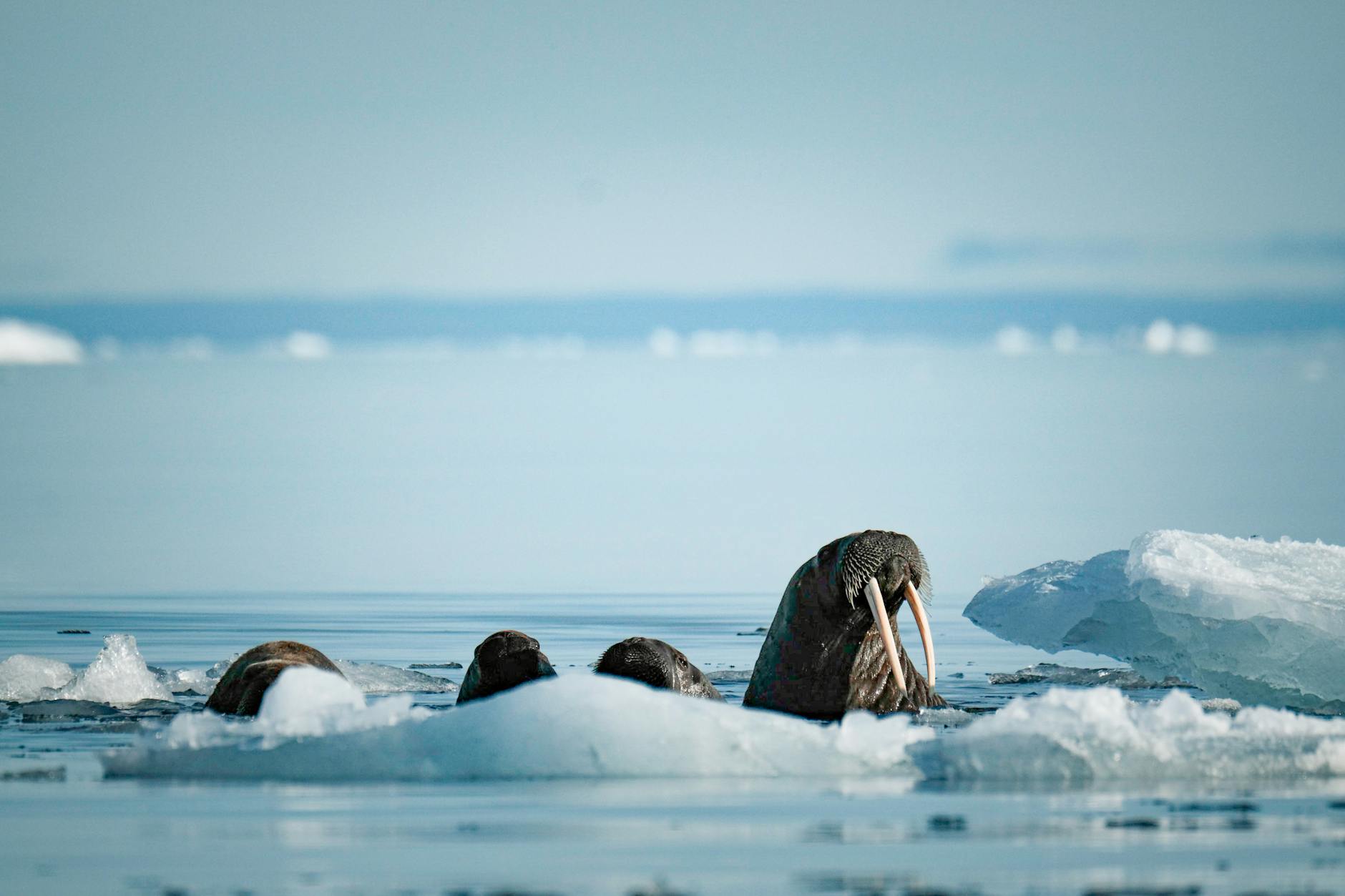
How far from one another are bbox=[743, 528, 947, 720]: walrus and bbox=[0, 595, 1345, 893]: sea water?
3.11 metres

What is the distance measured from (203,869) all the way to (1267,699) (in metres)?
10.9

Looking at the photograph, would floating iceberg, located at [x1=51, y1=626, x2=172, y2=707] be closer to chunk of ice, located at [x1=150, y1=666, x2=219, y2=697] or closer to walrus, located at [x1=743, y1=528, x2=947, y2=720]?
chunk of ice, located at [x1=150, y1=666, x2=219, y2=697]

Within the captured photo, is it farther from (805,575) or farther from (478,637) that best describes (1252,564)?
(478,637)

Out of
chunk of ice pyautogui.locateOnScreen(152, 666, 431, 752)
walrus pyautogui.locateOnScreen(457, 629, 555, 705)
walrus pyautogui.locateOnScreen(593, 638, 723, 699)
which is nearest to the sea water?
chunk of ice pyautogui.locateOnScreen(152, 666, 431, 752)

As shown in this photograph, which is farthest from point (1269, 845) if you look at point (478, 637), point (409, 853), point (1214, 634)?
point (478, 637)

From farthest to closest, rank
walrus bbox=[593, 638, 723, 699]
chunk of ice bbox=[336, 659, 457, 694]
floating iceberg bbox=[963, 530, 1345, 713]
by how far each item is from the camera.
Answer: chunk of ice bbox=[336, 659, 457, 694], floating iceberg bbox=[963, 530, 1345, 713], walrus bbox=[593, 638, 723, 699]

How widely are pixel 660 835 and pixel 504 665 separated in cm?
563

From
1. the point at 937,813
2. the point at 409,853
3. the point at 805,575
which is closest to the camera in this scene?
the point at 409,853

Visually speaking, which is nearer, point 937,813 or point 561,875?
point 561,875

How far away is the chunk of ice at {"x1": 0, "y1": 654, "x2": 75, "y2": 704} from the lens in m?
13.0

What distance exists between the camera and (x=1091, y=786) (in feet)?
22.8

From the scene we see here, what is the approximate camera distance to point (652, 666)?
36.0ft

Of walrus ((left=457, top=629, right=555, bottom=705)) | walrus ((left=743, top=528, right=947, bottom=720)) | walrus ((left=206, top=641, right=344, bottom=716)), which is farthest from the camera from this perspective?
walrus ((left=457, top=629, right=555, bottom=705))

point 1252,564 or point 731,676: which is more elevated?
point 1252,564
